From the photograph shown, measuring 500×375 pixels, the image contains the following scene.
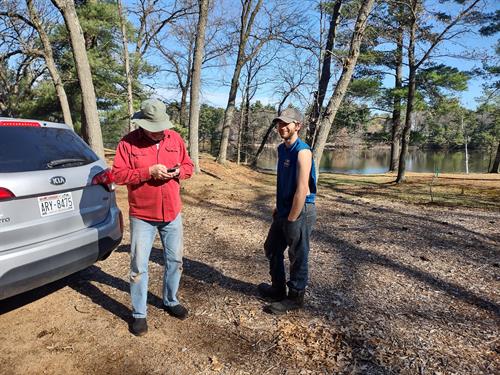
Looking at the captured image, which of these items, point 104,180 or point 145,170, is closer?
point 145,170

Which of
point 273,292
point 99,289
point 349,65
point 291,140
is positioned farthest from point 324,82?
point 99,289

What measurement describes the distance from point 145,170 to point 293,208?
1.20m

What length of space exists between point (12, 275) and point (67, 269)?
0.45m

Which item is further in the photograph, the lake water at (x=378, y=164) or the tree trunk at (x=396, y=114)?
the lake water at (x=378, y=164)

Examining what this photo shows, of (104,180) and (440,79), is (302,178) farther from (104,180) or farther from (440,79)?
(440,79)

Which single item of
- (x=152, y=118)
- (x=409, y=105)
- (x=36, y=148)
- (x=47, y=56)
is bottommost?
(x=36, y=148)

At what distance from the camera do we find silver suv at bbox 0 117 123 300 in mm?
2588

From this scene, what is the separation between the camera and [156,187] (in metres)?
2.80

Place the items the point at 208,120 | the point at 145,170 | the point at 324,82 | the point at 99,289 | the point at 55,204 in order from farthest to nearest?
the point at 208,120
the point at 324,82
the point at 99,289
the point at 55,204
the point at 145,170

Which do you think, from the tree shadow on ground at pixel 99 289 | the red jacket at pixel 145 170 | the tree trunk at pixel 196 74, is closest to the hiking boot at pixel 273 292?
the tree shadow on ground at pixel 99 289

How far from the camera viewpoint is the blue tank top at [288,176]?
294cm

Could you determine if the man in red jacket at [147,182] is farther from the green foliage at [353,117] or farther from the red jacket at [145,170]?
the green foliage at [353,117]

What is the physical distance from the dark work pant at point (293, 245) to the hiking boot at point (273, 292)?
5 centimetres

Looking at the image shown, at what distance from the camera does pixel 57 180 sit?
2.90 meters
